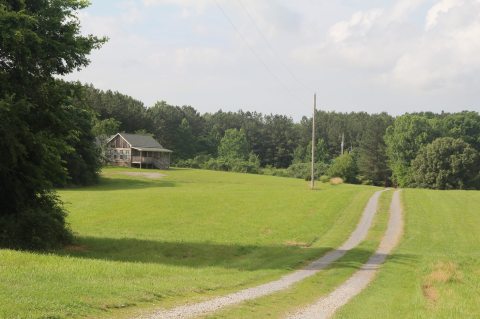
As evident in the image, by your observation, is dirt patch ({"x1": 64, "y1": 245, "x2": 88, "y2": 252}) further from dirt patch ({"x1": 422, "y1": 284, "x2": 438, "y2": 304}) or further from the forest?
the forest

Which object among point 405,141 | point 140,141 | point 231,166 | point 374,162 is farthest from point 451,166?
point 140,141

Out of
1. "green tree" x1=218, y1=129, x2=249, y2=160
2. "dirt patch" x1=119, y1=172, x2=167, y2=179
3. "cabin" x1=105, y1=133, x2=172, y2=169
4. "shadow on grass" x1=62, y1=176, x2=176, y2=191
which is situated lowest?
"shadow on grass" x1=62, y1=176, x2=176, y2=191

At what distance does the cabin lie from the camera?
101750 mm

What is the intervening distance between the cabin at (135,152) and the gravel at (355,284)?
70082 millimetres

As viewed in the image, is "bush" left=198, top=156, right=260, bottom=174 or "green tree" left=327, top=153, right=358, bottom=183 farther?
"bush" left=198, top=156, right=260, bottom=174

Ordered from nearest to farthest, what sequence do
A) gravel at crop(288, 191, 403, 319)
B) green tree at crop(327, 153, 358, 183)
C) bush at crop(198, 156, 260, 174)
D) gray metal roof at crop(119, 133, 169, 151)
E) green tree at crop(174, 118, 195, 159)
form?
gravel at crop(288, 191, 403, 319) → green tree at crop(327, 153, 358, 183) → gray metal roof at crop(119, 133, 169, 151) → bush at crop(198, 156, 260, 174) → green tree at crop(174, 118, 195, 159)

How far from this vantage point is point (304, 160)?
139375 millimetres

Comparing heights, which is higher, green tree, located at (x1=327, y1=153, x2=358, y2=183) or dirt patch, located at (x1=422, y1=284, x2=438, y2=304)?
green tree, located at (x1=327, y1=153, x2=358, y2=183)

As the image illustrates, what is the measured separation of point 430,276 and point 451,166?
77.4m

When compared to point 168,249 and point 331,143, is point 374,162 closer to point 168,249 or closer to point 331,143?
point 331,143

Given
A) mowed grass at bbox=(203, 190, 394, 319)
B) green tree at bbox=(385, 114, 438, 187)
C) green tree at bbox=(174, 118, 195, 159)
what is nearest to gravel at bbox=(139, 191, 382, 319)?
mowed grass at bbox=(203, 190, 394, 319)

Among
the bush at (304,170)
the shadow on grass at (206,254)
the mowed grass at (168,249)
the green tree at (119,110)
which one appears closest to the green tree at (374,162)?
the bush at (304,170)

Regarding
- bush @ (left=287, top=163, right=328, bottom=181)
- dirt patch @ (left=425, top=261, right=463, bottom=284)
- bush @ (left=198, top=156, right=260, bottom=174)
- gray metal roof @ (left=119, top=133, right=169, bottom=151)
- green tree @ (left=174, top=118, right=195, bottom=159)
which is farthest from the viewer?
green tree @ (left=174, top=118, right=195, bottom=159)

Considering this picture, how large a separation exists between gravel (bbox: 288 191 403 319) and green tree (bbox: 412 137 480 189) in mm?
57677
